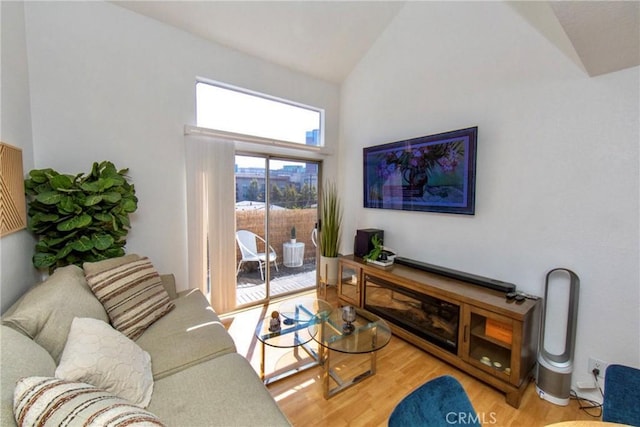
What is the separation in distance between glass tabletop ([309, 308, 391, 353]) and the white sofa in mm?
668

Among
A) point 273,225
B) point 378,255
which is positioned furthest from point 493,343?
point 273,225

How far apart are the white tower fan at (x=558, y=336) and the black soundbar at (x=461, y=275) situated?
27 cm

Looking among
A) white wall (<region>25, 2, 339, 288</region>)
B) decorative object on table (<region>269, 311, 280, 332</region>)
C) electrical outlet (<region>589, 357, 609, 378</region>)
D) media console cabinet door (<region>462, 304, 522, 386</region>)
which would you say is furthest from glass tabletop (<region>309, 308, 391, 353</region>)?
white wall (<region>25, 2, 339, 288</region>)

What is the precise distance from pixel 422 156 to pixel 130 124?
9.56 feet

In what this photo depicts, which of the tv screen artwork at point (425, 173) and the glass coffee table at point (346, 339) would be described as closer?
the glass coffee table at point (346, 339)

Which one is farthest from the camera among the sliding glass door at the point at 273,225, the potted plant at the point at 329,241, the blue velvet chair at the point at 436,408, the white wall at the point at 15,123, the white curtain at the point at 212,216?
the potted plant at the point at 329,241

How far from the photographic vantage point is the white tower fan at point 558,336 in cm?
178

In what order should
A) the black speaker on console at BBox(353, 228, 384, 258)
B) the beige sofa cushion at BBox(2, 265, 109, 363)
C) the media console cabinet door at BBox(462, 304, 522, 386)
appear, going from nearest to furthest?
the beige sofa cushion at BBox(2, 265, 109, 363)
the media console cabinet door at BBox(462, 304, 522, 386)
the black speaker on console at BBox(353, 228, 384, 258)

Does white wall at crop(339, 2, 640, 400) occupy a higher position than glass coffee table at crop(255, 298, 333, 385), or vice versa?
white wall at crop(339, 2, 640, 400)

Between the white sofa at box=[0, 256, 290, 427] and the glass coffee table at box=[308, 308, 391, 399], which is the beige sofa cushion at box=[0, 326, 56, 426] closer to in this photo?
the white sofa at box=[0, 256, 290, 427]

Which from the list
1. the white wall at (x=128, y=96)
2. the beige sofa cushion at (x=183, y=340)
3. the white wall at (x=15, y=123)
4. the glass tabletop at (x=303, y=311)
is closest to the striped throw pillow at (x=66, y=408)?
the beige sofa cushion at (x=183, y=340)

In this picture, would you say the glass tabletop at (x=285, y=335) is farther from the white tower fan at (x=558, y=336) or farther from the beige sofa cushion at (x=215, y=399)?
the white tower fan at (x=558, y=336)

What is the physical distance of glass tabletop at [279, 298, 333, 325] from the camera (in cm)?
221

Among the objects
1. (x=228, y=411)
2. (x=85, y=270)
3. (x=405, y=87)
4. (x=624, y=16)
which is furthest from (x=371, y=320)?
(x=405, y=87)
